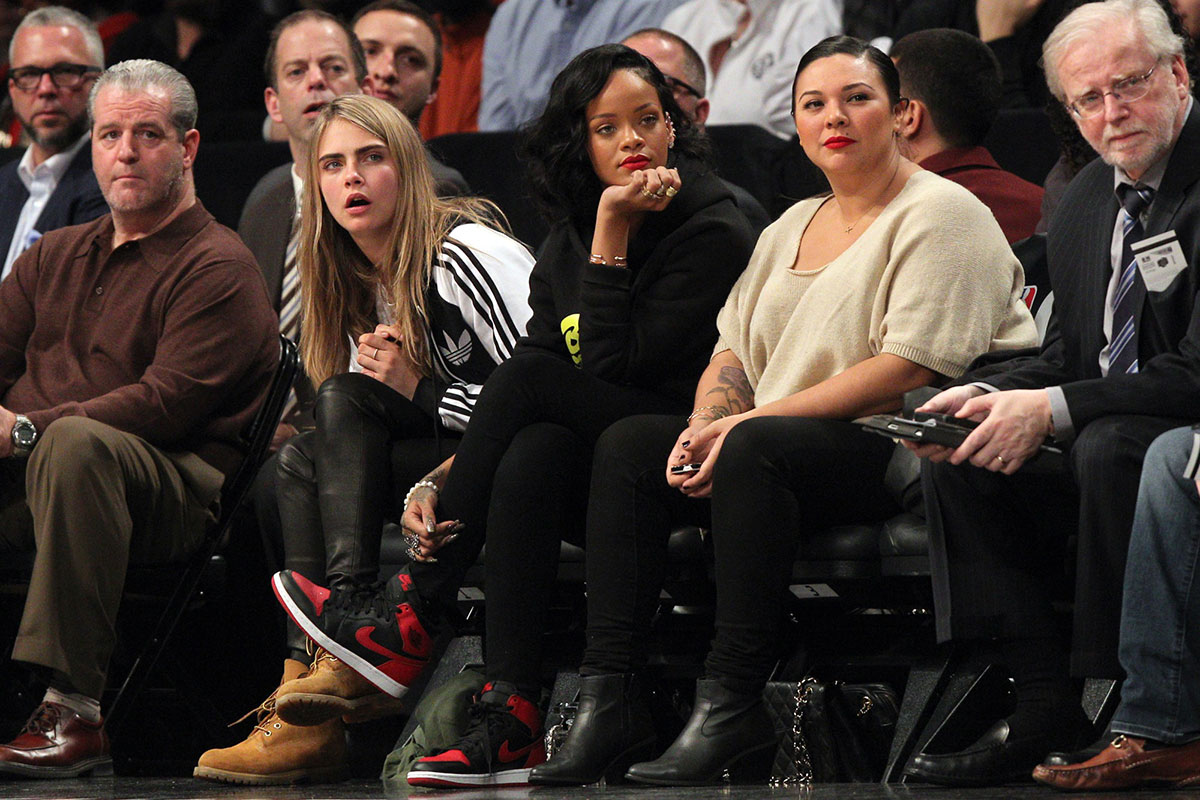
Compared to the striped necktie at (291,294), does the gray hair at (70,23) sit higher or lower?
higher

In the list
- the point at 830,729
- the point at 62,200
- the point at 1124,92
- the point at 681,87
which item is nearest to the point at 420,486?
the point at 830,729

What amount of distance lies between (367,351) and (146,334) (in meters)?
0.53

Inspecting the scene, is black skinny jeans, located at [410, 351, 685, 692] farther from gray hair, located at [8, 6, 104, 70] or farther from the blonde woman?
gray hair, located at [8, 6, 104, 70]

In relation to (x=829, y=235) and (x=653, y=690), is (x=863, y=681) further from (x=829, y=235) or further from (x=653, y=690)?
(x=829, y=235)

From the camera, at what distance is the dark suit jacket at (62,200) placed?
4102 millimetres

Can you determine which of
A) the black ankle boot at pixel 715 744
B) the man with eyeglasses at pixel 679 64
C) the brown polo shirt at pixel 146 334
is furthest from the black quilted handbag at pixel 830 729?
the man with eyeglasses at pixel 679 64

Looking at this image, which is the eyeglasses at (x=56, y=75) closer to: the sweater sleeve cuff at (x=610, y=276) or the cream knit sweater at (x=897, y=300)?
the sweater sleeve cuff at (x=610, y=276)

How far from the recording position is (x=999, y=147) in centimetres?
385

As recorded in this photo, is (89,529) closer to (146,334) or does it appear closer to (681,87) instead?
(146,334)

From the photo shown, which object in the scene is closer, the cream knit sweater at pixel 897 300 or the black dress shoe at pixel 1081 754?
the black dress shoe at pixel 1081 754

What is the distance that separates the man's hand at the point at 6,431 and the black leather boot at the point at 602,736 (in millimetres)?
1284

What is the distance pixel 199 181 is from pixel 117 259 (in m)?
1.18

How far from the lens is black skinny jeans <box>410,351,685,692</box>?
2543mm

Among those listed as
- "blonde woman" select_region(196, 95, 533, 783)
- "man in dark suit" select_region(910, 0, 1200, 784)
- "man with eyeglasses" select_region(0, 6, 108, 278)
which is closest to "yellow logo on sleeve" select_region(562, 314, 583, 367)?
"blonde woman" select_region(196, 95, 533, 783)
